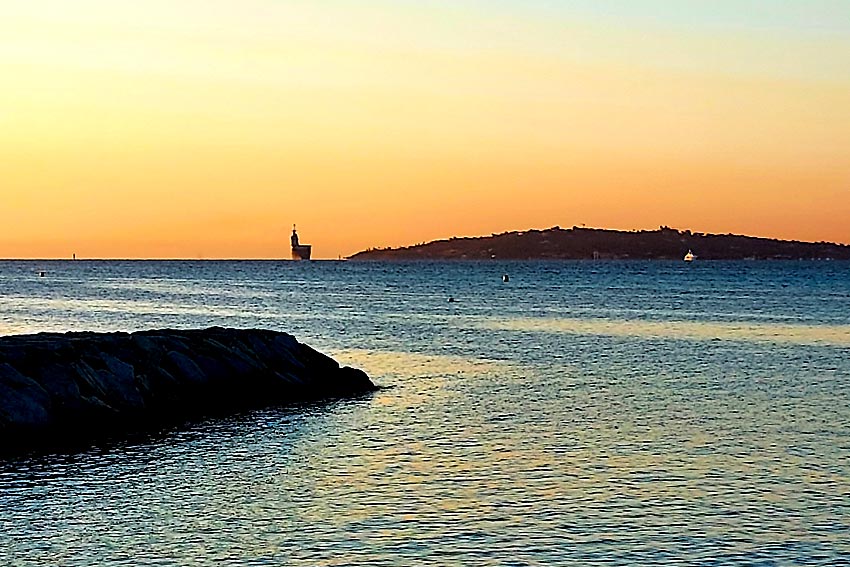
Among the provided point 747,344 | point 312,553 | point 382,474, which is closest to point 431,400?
point 382,474

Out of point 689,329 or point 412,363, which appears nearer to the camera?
point 412,363

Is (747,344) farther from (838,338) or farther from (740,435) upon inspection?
(740,435)

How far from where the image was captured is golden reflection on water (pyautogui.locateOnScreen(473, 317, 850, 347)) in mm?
57919

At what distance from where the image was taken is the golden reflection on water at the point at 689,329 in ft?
190

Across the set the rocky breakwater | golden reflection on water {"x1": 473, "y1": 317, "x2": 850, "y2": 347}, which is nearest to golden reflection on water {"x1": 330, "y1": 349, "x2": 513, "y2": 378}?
the rocky breakwater

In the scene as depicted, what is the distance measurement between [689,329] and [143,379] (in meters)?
38.2

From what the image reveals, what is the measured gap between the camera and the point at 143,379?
3266cm

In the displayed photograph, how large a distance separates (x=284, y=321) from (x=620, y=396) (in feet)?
132

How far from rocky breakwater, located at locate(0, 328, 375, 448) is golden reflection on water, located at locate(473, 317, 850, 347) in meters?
25.3

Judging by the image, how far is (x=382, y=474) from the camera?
77.7 feet

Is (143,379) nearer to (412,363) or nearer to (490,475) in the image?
(490,475)

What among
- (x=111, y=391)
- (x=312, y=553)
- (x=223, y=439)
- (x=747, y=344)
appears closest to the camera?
(x=312, y=553)

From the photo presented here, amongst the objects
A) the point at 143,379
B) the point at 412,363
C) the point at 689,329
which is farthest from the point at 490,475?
the point at 689,329

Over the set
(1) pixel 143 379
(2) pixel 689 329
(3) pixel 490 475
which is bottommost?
(3) pixel 490 475
